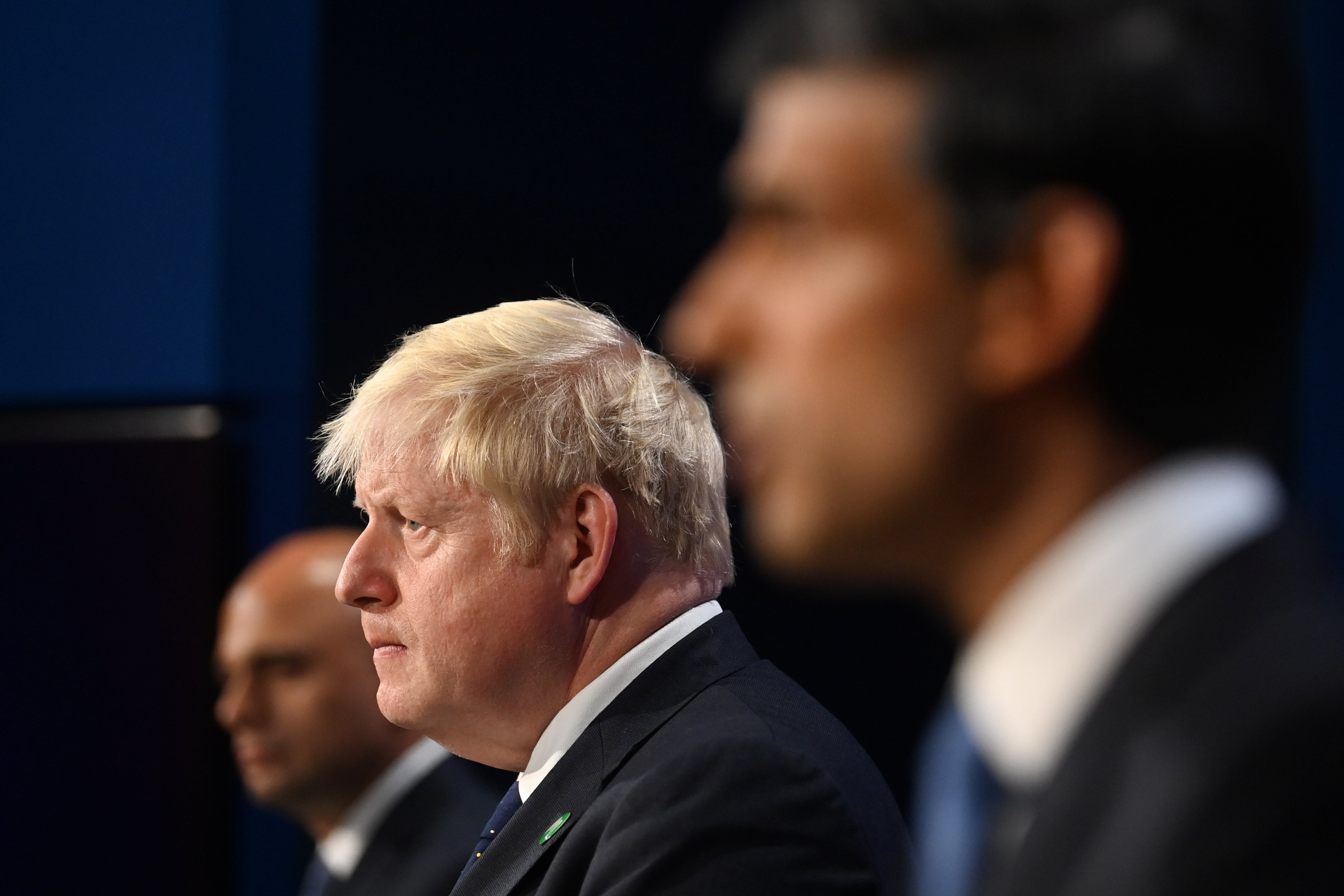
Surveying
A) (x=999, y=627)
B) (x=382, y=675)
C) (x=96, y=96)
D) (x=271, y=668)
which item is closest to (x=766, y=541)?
(x=999, y=627)

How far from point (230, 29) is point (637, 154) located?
118 cm

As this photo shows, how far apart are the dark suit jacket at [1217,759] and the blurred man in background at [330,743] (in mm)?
1914

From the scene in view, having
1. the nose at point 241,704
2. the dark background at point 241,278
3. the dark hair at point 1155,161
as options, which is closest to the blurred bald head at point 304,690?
the nose at point 241,704

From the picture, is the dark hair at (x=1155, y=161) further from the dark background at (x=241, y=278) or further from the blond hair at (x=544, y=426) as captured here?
the dark background at (x=241, y=278)

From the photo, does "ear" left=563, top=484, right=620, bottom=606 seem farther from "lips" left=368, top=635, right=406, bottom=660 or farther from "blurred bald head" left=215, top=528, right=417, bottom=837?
"blurred bald head" left=215, top=528, right=417, bottom=837

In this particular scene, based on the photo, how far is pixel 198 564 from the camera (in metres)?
3.61

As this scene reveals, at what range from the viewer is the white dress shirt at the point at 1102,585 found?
0.71 m

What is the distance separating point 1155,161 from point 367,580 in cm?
136

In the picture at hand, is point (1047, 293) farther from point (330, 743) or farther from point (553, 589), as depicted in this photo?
point (330, 743)

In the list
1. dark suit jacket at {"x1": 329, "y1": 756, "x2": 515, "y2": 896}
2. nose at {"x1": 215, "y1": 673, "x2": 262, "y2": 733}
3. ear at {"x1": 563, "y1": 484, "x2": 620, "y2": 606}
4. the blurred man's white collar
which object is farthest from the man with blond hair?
nose at {"x1": 215, "y1": 673, "x2": 262, "y2": 733}

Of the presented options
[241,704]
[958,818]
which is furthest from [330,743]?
[958,818]

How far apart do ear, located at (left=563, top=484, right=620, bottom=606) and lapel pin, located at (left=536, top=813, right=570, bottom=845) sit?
0.88 ft

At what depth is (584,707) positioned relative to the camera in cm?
181

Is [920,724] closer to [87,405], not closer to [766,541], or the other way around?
[87,405]
